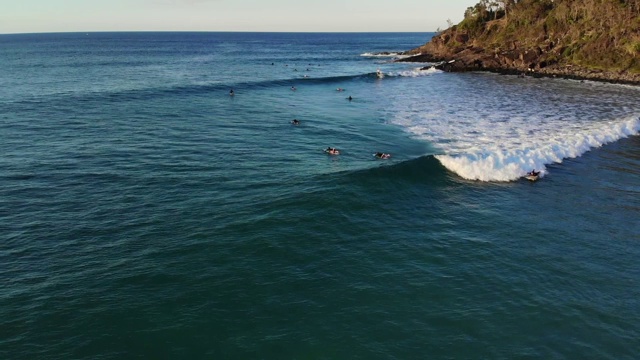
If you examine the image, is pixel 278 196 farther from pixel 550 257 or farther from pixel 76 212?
pixel 550 257

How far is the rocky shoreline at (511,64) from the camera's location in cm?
8581

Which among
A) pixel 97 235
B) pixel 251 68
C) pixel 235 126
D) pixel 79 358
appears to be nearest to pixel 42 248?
pixel 97 235

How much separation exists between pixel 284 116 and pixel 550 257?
1569 inches

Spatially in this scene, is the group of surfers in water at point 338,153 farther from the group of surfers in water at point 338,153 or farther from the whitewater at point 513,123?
the whitewater at point 513,123

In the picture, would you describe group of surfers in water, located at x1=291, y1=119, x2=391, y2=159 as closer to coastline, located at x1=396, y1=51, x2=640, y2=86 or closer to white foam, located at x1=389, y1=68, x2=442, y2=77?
coastline, located at x1=396, y1=51, x2=640, y2=86

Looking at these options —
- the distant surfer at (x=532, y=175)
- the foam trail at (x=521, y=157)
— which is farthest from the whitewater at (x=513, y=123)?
the distant surfer at (x=532, y=175)

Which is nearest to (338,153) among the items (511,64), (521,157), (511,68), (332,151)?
(332,151)

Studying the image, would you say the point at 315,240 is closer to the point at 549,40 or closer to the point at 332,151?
the point at 332,151

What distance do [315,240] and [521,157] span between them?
2174cm

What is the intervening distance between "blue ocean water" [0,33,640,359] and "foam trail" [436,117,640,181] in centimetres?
18

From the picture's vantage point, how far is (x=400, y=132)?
48188mm

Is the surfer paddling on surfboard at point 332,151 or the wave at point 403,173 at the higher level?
the surfer paddling on surfboard at point 332,151

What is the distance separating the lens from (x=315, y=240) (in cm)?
2412

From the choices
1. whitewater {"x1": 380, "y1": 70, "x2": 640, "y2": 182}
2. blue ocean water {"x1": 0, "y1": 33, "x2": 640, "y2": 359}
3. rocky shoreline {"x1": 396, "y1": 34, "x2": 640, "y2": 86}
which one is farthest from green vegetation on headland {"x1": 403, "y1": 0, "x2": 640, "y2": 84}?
blue ocean water {"x1": 0, "y1": 33, "x2": 640, "y2": 359}
